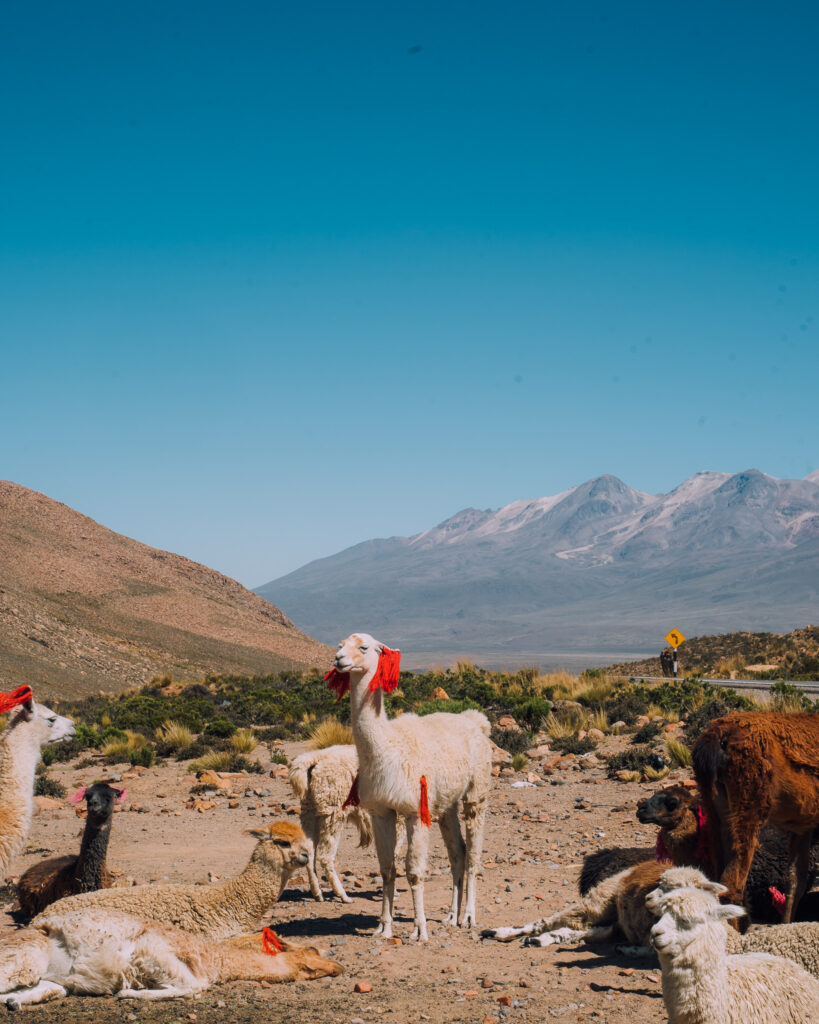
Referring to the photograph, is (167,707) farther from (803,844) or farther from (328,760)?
Result: (803,844)

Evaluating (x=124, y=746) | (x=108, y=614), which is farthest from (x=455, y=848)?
(x=108, y=614)

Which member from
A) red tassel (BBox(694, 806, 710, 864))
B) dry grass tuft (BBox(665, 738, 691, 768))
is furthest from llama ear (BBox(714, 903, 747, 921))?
dry grass tuft (BBox(665, 738, 691, 768))

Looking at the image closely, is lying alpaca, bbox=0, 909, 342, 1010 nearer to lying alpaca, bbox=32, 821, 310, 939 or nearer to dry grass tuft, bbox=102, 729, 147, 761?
lying alpaca, bbox=32, 821, 310, 939

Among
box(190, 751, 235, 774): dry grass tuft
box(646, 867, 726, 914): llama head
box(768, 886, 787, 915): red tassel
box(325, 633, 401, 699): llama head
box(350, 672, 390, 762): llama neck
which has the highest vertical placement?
box(325, 633, 401, 699): llama head

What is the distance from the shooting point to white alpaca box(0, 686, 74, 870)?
25.4ft

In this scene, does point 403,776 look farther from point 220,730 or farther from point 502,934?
point 220,730

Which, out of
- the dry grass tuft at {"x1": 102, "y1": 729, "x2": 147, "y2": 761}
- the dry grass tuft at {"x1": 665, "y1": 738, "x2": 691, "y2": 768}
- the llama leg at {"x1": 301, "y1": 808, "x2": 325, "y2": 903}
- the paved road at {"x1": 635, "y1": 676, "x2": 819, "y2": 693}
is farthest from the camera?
the paved road at {"x1": 635, "y1": 676, "x2": 819, "y2": 693}

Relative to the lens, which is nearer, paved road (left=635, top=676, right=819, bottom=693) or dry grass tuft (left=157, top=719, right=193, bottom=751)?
dry grass tuft (left=157, top=719, right=193, bottom=751)

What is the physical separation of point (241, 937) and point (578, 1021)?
2663 millimetres

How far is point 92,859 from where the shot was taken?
834 cm

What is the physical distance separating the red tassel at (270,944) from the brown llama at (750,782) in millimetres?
3434

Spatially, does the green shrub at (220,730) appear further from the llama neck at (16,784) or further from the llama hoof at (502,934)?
the llama hoof at (502,934)

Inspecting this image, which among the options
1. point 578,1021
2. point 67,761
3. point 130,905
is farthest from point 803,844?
point 67,761

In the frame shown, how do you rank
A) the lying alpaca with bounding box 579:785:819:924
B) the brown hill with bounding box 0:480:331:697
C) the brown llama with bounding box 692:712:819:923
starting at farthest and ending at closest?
the brown hill with bounding box 0:480:331:697
the lying alpaca with bounding box 579:785:819:924
the brown llama with bounding box 692:712:819:923
